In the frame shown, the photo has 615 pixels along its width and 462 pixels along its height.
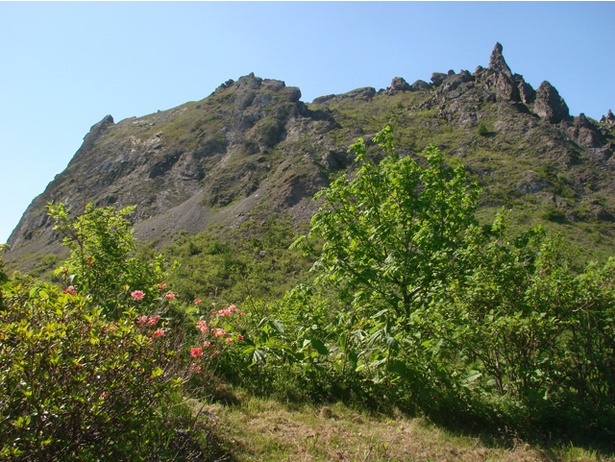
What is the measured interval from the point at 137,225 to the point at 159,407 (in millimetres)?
60438

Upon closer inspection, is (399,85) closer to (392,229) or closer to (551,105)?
(551,105)

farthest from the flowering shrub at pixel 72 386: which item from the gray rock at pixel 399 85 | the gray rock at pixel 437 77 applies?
the gray rock at pixel 437 77

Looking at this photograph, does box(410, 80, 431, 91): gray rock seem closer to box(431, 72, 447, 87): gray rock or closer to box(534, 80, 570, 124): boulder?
box(431, 72, 447, 87): gray rock

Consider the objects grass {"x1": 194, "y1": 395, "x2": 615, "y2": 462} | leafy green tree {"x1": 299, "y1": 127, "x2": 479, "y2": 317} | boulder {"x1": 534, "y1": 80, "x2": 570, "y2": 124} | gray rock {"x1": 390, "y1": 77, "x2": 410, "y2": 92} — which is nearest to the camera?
grass {"x1": 194, "y1": 395, "x2": 615, "y2": 462}

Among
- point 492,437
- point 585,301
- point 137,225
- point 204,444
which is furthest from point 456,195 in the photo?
point 137,225

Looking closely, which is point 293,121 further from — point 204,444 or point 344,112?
point 204,444

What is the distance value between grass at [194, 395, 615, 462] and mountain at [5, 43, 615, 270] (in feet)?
136

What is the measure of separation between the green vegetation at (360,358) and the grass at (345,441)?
0.08 ft

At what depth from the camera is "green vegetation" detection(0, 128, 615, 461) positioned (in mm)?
2461

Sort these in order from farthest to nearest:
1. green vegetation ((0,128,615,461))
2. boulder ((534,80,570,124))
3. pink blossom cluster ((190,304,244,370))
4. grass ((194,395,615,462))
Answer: boulder ((534,80,570,124)), pink blossom cluster ((190,304,244,370)), grass ((194,395,615,462)), green vegetation ((0,128,615,461))

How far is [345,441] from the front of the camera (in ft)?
13.6

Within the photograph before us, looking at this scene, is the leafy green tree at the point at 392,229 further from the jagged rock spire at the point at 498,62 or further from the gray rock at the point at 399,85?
the gray rock at the point at 399,85

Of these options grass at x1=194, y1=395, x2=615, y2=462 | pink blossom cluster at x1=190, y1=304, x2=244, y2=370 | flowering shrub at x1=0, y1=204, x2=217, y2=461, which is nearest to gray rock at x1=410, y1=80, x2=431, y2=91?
pink blossom cluster at x1=190, y1=304, x2=244, y2=370

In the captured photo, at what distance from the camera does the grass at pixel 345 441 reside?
3826mm
